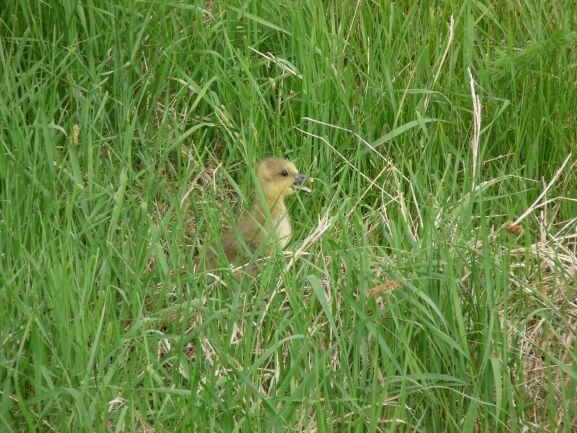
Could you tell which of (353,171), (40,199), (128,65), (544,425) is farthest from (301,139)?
(544,425)

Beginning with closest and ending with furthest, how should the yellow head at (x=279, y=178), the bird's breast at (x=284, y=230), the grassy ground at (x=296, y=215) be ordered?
1. the grassy ground at (x=296, y=215)
2. the bird's breast at (x=284, y=230)
3. the yellow head at (x=279, y=178)

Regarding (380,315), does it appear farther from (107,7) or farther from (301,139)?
(107,7)

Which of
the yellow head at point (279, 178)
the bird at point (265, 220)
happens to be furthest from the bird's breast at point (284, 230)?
the yellow head at point (279, 178)

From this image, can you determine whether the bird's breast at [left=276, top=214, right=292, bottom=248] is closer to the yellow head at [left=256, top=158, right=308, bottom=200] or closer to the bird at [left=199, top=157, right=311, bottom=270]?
the bird at [left=199, top=157, right=311, bottom=270]

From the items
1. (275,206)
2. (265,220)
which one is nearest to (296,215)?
(275,206)

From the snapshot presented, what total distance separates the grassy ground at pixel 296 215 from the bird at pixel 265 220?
0.09 meters

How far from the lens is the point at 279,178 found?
6.21 metres

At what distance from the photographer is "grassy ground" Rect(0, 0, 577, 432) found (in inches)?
190

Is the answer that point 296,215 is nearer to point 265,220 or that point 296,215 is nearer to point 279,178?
point 279,178

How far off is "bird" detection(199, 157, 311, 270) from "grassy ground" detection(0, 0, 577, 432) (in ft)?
0.30

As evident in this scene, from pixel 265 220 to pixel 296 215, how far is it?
16.9 inches

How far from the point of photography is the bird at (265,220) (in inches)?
225

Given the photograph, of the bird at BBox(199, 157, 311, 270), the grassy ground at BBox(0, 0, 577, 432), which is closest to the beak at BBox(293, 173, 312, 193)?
the bird at BBox(199, 157, 311, 270)

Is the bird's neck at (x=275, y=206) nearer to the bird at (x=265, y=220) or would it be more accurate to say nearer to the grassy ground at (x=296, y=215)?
the bird at (x=265, y=220)
